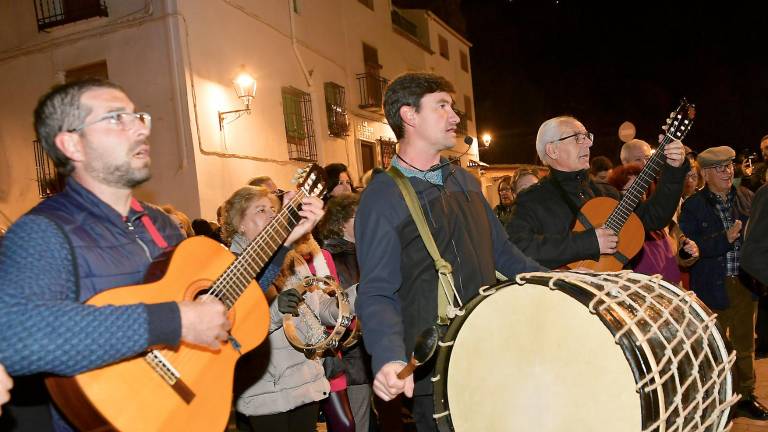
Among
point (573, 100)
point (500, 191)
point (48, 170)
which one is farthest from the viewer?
point (573, 100)

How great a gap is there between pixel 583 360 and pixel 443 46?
78.4 ft

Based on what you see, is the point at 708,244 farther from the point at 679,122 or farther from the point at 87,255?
the point at 87,255

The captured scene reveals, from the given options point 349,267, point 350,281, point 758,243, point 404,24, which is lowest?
point 350,281

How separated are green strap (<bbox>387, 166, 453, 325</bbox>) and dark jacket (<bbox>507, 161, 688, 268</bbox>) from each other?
1.36m

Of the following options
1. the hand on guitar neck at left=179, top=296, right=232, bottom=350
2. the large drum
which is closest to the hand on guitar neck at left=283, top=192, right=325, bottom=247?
the hand on guitar neck at left=179, top=296, right=232, bottom=350

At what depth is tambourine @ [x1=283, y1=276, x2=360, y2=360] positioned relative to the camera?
3.78 meters

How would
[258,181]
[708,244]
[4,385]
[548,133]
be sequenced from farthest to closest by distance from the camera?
[258,181], [708,244], [548,133], [4,385]

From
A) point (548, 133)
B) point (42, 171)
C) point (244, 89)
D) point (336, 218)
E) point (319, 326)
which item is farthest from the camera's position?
point (42, 171)

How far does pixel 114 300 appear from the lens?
2209mm

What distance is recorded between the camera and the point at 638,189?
3982mm

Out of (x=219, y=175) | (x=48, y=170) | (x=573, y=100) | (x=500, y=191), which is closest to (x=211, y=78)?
(x=219, y=175)

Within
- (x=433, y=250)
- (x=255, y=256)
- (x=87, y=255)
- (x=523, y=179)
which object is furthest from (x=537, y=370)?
(x=523, y=179)

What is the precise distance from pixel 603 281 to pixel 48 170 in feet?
41.9

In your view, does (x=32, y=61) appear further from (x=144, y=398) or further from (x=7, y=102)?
(x=144, y=398)
